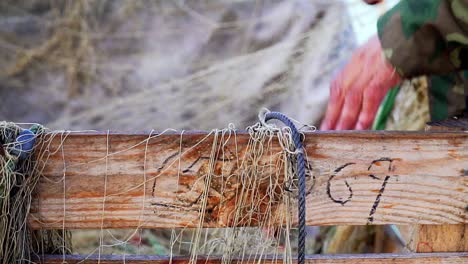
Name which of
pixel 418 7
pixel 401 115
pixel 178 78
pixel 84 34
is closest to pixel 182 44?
pixel 178 78

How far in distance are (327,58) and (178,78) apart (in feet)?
4.12

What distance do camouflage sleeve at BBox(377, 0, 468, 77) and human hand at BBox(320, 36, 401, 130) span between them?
5cm

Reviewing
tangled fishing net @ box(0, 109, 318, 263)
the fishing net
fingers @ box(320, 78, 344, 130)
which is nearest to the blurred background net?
the fishing net

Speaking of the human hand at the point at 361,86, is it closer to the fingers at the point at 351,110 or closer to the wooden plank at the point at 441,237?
the fingers at the point at 351,110

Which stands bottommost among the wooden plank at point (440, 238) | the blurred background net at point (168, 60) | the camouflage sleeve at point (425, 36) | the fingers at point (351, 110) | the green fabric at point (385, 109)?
the wooden plank at point (440, 238)

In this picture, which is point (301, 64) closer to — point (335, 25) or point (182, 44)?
point (335, 25)

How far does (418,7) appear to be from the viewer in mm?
1677

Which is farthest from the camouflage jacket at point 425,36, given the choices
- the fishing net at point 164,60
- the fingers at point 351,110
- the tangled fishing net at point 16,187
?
the fishing net at point 164,60

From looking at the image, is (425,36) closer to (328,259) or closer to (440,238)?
(440,238)

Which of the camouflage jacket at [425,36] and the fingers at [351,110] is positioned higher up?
the camouflage jacket at [425,36]

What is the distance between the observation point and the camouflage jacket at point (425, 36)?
64.4 inches

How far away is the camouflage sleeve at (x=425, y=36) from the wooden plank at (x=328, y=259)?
579 millimetres

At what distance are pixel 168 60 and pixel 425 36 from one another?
3.48 metres

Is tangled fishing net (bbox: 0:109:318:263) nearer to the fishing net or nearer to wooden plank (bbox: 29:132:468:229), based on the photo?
wooden plank (bbox: 29:132:468:229)
